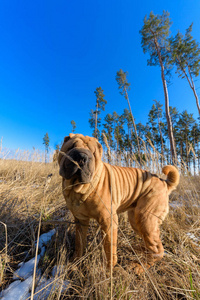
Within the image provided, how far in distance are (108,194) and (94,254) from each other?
2.15 ft

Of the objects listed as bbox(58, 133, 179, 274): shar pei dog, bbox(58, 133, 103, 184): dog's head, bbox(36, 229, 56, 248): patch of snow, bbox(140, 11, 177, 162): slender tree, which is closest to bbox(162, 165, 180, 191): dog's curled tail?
bbox(58, 133, 179, 274): shar pei dog

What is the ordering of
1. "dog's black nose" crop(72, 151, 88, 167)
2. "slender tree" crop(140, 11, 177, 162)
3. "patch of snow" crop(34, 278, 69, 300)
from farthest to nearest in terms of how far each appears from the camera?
"slender tree" crop(140, 11, 177, 162) < "dog's black nose" crop(72, 151, 88, 167) < "patch of snow" crop(34, 278, 69, 300)

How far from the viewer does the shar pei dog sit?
1.17 metres

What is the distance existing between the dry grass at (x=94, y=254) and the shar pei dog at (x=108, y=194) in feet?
0.49

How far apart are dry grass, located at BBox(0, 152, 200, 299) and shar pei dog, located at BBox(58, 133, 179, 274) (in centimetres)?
15

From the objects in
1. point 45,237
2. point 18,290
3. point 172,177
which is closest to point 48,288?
point 18,290

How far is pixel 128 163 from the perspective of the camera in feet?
12.8

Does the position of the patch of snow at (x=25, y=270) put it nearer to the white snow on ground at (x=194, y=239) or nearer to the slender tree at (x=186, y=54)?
the white snow on ground at (x=194, y=239)

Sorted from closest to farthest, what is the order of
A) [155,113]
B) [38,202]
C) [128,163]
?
1. [38,202]
2. [128,163]
3. [155,113]

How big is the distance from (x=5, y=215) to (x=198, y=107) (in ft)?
52.2

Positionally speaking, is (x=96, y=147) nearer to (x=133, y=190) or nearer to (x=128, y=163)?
(x=133, y=190)

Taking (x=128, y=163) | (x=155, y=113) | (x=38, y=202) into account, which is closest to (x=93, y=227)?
(x=38, y=202)

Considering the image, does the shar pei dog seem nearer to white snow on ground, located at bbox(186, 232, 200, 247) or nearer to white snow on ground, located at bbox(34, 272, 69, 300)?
white snow on ground, located at bbox(34, 272, 69, 300)

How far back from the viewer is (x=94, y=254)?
4.34 feet
